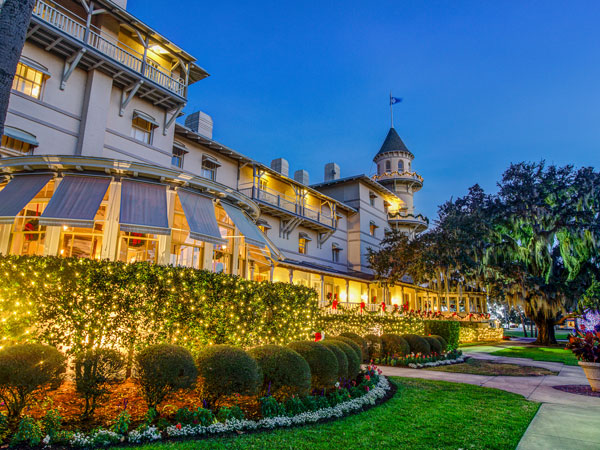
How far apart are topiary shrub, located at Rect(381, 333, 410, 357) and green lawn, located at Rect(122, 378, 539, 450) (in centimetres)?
561

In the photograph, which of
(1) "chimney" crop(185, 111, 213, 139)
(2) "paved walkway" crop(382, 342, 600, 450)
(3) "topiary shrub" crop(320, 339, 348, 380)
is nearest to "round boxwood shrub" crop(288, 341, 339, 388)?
(3) "topiary shrub" crop(320, 339, 348, 380)

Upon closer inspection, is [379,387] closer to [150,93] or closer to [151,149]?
[151,149]

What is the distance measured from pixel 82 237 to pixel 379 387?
10.4 m

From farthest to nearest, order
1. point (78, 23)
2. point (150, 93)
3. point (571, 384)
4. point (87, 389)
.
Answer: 1. point (150, 93)
2. point (78, 23)
3. point (571, 384)
4. point (87, 389)

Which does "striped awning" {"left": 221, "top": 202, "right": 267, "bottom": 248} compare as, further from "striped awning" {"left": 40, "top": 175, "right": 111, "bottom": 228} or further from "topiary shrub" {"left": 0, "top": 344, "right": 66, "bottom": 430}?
"topiary shrub" {"left": 0, "top": 344, "right": 66, "bottom": 430}

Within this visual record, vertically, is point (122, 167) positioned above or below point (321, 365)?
above

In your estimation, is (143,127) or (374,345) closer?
(374,345)

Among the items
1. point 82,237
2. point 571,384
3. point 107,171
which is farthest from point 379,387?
point 82,237

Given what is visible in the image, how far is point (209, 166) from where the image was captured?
23.4 m

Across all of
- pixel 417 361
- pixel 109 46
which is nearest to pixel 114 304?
pixel 417 361

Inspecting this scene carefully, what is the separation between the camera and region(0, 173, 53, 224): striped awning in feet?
28.4

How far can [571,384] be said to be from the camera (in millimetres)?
9586

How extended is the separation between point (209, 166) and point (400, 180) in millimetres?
26391

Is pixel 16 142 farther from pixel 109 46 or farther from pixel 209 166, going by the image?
pixel 209 166
